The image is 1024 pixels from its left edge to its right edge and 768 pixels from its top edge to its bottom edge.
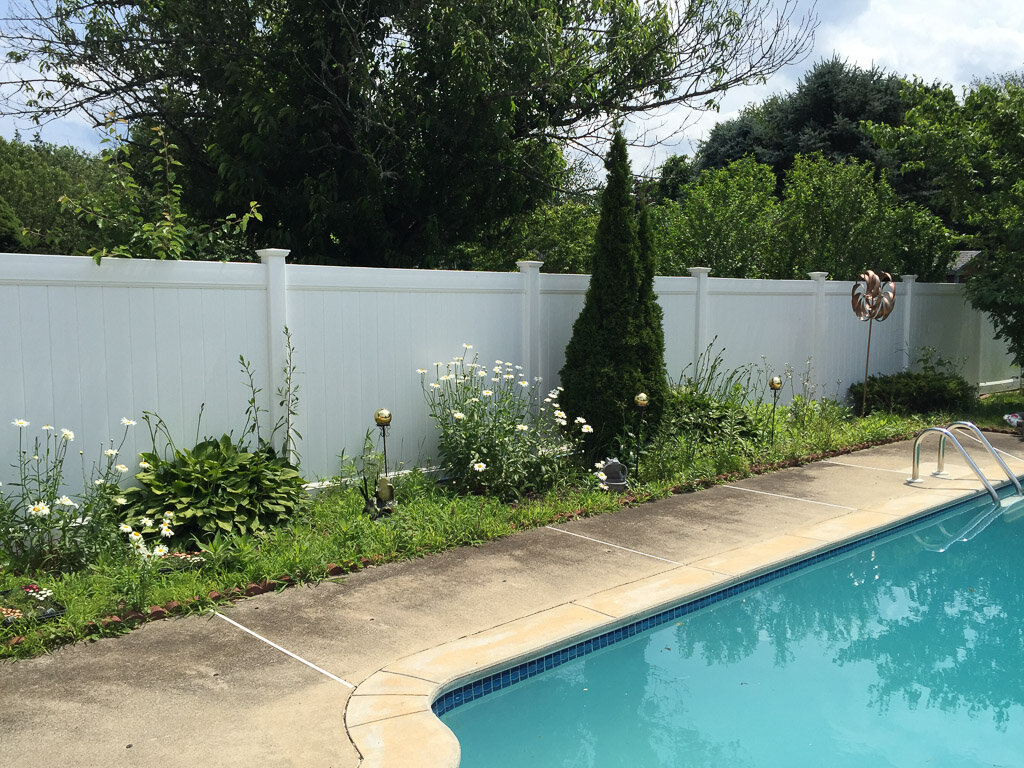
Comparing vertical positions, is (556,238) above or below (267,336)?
above

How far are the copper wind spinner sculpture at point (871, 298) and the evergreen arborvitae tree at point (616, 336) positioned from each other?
456 cm

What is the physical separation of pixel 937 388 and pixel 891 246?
2.97m

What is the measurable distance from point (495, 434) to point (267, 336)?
6.60 feet

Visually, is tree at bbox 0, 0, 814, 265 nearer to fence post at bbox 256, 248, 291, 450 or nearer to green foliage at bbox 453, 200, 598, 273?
green foliage at bbox 453, 200, 598, 273

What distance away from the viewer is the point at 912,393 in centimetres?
1170

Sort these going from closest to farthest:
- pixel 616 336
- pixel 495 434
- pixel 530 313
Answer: pixel 495 434 < pixel 616 336 < pixel 530 313

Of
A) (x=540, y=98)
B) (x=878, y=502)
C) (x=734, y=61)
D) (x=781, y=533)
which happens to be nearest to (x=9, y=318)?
(x=781, y=533)

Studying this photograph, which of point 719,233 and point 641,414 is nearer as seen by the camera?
point 641,414

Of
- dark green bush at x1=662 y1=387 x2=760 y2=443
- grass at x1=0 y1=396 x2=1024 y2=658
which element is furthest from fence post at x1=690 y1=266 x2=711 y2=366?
grass at x1=0 y1=396 x2=1024 y2=658

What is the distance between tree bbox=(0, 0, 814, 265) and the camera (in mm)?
9430

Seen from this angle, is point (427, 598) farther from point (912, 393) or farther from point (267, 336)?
point (912, 393)

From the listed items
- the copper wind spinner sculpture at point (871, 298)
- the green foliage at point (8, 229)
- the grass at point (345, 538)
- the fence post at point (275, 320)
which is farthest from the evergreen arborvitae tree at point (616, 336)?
the green foliage at point (8, 229)

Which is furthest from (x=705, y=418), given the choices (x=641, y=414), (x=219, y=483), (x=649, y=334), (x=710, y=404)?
(x=219, y=483)

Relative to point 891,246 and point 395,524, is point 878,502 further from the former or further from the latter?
point 891,246
